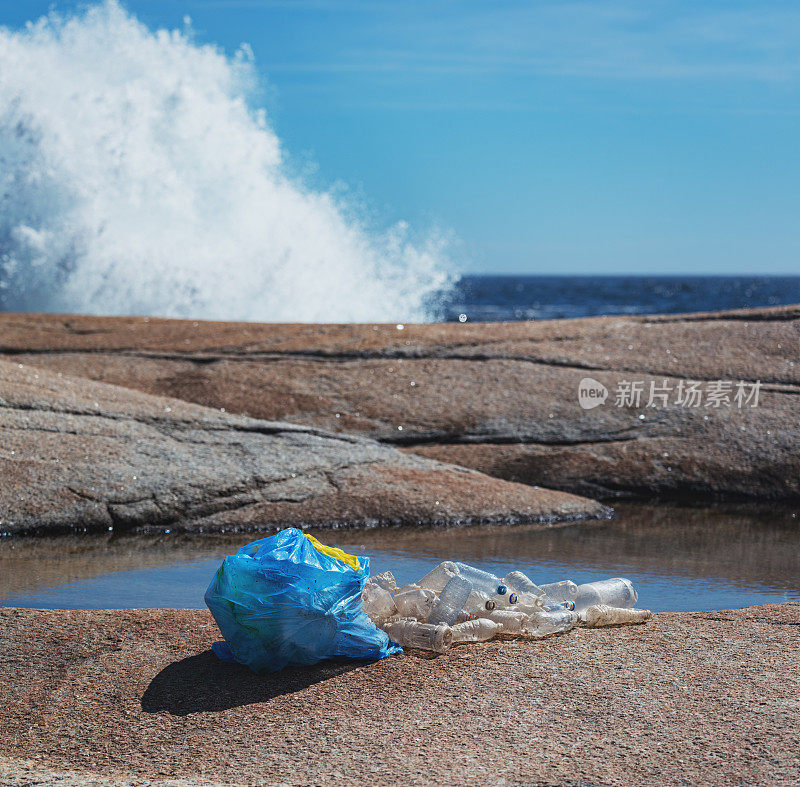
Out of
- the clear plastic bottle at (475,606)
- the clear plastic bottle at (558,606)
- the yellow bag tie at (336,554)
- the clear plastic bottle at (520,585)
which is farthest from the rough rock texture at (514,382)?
the yellow bag tie at (336,554)

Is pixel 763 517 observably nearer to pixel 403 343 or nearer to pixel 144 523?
pixel 403 343

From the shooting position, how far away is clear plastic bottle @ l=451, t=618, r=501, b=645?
4.30m

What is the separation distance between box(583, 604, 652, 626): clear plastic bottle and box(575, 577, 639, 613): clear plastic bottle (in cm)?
10

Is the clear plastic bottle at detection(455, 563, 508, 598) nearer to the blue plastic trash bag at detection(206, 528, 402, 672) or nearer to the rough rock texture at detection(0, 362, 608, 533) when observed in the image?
the blue plastic trash bag at detection(206, 528, 402, 672)

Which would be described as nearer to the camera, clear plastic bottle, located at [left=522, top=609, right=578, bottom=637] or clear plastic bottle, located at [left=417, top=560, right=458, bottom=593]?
clear plastic bottle, located at [left=522, top=609, right=578, bottom=637]

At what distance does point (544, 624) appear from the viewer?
4.43 metres

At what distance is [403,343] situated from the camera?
35.7ft

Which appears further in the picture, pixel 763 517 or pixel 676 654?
pixel 763 517

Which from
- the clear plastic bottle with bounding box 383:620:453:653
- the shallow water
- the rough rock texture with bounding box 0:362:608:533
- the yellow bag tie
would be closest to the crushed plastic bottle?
the clear plastic bottle with bounding box 383:620:453:653

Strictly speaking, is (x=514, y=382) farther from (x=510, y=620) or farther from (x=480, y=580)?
(x=510, y=620)

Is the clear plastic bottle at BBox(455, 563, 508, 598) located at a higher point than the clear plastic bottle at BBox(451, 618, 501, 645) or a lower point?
higher

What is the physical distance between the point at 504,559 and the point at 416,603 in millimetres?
2130

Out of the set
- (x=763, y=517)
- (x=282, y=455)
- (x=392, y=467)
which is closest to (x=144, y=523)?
(x=282, y=455)

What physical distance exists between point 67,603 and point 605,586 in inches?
110
